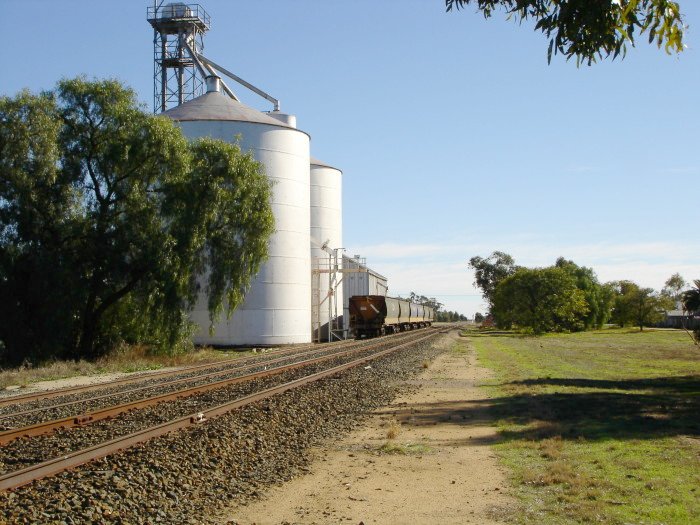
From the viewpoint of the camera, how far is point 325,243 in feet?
208

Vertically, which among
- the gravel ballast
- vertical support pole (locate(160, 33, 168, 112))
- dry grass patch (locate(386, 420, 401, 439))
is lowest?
dry grass patch (locate(386, 420, 401, 439))

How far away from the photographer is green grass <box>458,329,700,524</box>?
7.97 metres

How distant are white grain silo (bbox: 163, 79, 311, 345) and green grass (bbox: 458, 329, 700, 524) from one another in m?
25.7

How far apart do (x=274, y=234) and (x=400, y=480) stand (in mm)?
37846

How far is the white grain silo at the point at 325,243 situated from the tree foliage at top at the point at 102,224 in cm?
2441

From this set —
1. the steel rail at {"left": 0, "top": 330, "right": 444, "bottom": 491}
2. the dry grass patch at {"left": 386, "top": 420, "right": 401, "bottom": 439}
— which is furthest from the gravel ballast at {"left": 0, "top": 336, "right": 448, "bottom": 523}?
the dry grass patch at {"left": 386, "top": 420, "right": 401, "bottom": 439}

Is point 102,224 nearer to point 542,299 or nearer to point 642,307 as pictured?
point 542,299

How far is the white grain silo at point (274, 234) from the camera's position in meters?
46.5

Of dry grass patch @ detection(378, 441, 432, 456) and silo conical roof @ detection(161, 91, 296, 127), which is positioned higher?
silo conical roof @ detection(161, 91, 296, 127)

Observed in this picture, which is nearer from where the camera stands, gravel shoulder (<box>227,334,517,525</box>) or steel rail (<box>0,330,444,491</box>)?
gravel shoulder (<box>227,334,517,525</box>)

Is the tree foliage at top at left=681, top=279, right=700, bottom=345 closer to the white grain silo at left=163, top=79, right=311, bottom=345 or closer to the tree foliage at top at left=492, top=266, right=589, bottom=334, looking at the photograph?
the white grain silo at left=163, top=79, right=311, bottom=345

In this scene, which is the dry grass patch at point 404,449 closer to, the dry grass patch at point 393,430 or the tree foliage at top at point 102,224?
the dry grass patch at point 393,430

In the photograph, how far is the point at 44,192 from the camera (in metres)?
29.6

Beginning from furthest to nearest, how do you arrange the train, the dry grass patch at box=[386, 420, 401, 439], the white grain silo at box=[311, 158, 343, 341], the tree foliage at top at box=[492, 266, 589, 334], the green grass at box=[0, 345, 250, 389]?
1. the tree foliage at top at box=[492, 266, 589, 334]
2. the white grain silo at box=[311, 158, 343, 341]
3. the train
4. the green grass at box=[0, 345, 250, 389]
5. the dry grass patch at box=[386, 420, 401, 439]
